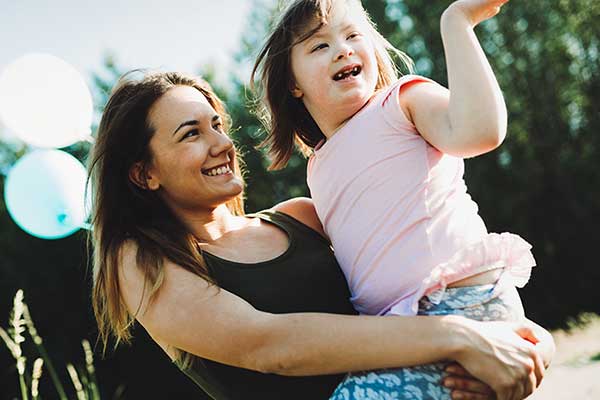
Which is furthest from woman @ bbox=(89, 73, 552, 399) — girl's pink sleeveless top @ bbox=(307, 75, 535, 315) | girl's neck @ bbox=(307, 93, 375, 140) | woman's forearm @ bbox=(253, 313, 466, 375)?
girl's neck @ bbox=(307, 93, 375, 140)

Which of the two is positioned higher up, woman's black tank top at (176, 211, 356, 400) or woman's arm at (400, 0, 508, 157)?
woman's arm at (400, 0, 508, 157)

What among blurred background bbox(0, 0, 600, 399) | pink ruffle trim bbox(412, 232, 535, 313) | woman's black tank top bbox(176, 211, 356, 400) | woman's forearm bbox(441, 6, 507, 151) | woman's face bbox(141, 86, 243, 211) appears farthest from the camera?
blurred background bbox(0, 0, 600, 399)

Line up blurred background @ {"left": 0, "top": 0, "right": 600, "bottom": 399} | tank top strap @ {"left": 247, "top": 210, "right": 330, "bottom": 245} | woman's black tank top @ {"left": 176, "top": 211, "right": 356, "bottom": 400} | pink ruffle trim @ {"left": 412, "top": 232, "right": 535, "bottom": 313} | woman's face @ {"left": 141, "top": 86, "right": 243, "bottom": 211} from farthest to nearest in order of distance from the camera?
blurred background @ {"left": 0, "top": 0, "right": 600, "bottom": 399} < tank top strap @ {"left": 247, "top": 210, "right": 330, "bottom": 245} < woman's face @ {"left": 141, "top": 86, "right": 243, "bottom": 211} < woman's black tank top @ {"left": 176, "top": 211, "right": 356, "bottom": 400} < pink ruffle trim @ {"left": 412, "top": 232, "right": 535, "bottom": 313}

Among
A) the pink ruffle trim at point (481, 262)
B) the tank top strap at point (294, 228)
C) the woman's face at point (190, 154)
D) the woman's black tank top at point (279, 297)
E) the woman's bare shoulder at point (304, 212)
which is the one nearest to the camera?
the pink ruffle trim at point (481, 262)

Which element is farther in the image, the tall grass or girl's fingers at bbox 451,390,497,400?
the tall grass

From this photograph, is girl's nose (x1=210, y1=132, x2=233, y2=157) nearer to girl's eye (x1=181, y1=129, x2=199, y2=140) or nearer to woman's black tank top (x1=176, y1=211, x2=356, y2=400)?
girl's eye (x1=181, y1=129, x2=199, y2=140)

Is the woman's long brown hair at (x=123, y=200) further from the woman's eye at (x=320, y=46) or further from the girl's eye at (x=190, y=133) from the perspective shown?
the woman's eye at (x=320, y=46)

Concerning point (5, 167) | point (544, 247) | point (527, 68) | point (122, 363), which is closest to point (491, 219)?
point (544, 247)

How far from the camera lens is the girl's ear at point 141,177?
1.96 m

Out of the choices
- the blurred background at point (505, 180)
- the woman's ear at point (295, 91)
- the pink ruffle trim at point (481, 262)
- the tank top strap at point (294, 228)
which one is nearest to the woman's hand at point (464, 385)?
the pink ruffle trim at point (481, 262)

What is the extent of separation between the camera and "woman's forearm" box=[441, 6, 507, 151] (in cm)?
144

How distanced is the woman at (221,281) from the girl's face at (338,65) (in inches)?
11.5

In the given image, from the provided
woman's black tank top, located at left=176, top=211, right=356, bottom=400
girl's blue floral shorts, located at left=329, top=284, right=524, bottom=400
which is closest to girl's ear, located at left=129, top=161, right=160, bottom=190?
woman's black tank top, located at left=176, top=211, right=356, bottom=400

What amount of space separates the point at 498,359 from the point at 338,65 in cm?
82
